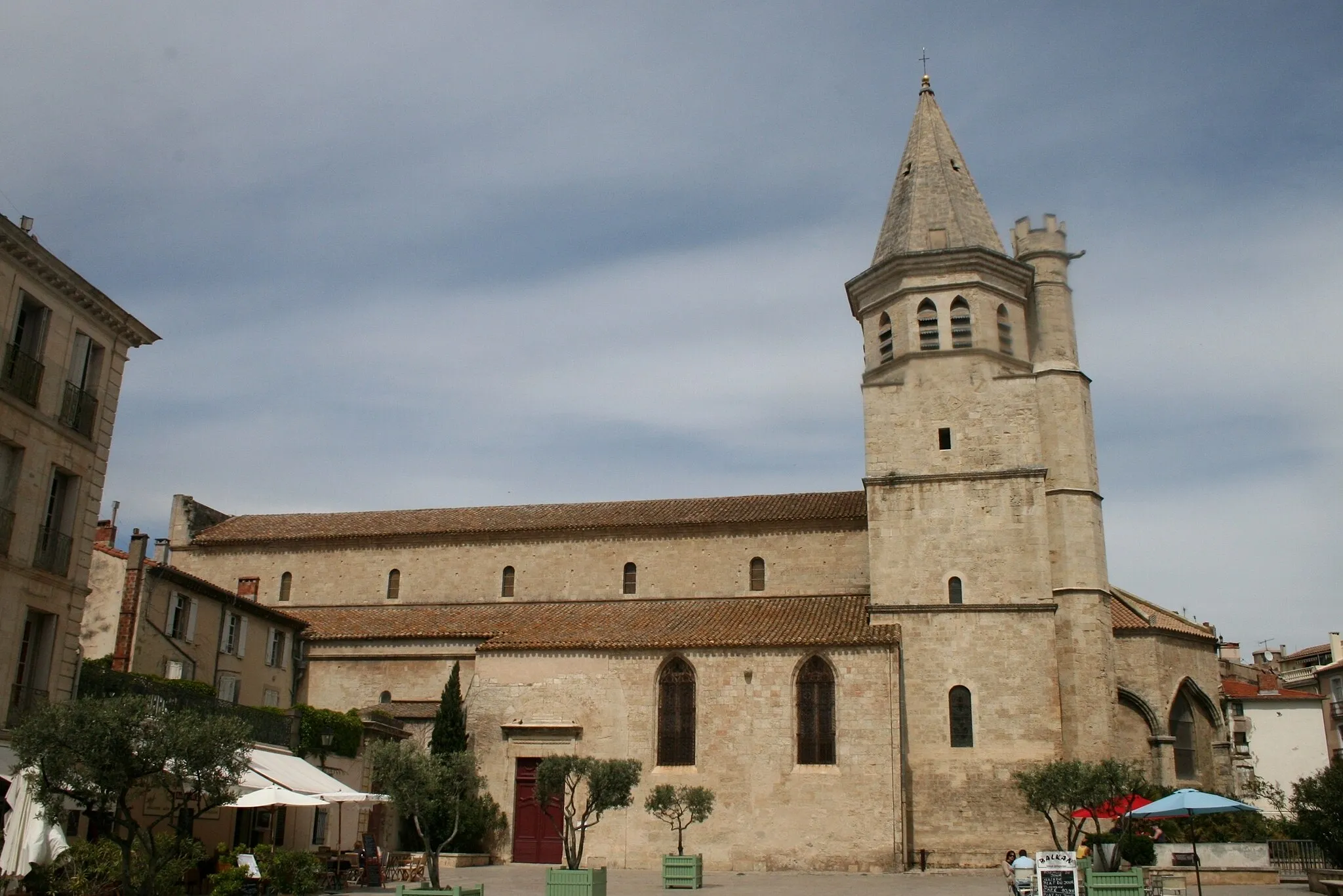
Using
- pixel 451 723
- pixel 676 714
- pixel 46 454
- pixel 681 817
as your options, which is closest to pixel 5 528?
pixel 46 454

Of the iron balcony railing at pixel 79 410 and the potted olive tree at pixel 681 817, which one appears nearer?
the iron balcony railing at pixel 79 410

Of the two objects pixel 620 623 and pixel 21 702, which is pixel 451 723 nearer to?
pixel 620 623

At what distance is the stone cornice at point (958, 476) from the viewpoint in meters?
30.6

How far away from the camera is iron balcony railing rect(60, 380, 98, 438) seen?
19734 mm

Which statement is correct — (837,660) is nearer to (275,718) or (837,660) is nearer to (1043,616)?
(1043,616)

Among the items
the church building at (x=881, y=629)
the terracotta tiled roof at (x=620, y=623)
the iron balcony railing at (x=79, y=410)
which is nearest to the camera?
the iron balcony railing at (x=79, y=410)

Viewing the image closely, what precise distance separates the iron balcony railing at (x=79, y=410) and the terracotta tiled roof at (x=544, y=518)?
57.1 feet

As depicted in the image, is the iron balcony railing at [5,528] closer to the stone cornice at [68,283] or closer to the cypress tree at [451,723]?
the stone cornice at [68,283]

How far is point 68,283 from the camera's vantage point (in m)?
19.6

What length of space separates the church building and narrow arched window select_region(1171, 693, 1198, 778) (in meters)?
0.08

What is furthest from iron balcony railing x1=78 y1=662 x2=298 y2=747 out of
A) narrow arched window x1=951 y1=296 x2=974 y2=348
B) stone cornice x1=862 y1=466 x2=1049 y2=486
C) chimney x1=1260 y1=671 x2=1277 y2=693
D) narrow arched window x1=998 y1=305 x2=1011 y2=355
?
chimney x1=1260 y1=671 x2=1277 y2=693

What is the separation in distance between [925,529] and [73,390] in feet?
69.4

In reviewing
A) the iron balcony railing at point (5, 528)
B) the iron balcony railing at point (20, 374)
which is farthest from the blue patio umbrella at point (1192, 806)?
the iron balcony railing at point (20, 374)

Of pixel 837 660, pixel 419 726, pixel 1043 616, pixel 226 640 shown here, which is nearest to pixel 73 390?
pixel 226 640
